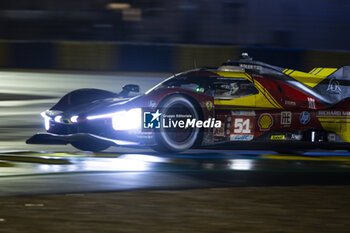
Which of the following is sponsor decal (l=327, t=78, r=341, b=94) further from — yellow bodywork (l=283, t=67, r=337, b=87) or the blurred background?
the blurred background

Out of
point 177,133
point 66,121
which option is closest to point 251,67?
point 177,133

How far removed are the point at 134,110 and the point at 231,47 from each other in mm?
15802

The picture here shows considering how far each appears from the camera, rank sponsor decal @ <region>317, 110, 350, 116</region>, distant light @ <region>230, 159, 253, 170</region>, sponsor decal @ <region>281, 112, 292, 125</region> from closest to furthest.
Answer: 1. distant light @ <region>230, 159, 253, 170</region>
2. sponsor decal @ <region>281, 112, 292, 125</region>
3. sponsor decal @ <region>317, 110, 350, 116</region>

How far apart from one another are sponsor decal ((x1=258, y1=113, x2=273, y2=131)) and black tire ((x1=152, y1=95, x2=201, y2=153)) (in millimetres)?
839

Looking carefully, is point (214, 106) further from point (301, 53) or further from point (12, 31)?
point (12, 31)

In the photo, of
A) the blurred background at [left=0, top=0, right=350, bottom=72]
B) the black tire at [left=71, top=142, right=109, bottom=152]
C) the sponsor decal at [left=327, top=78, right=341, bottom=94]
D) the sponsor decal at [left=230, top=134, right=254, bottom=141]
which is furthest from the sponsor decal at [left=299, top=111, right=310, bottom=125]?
the blurred background at [left=0, top=0, right=350, bottom=72]

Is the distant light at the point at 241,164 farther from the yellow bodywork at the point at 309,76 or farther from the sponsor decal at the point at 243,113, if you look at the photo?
the yellow bodywork at the point at 309,76

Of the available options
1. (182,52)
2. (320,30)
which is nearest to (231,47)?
(182,52)

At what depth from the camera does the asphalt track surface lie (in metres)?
6.62

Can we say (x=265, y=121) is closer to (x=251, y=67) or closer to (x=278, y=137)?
(x=278, y=137)

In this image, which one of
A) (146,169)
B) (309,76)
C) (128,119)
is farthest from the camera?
(309,76)

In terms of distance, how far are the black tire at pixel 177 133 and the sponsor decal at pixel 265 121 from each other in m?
0.84

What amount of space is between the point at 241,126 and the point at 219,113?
34 centimetres

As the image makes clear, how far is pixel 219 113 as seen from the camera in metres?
8.47
